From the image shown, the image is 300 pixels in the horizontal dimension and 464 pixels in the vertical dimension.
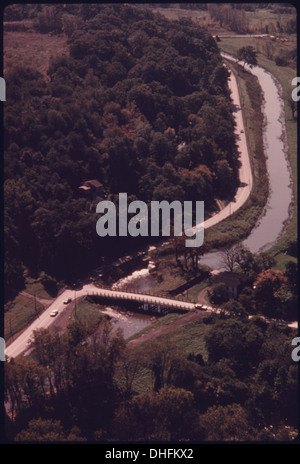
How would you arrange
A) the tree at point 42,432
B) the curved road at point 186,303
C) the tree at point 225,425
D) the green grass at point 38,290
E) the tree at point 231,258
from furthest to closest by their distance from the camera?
the tree at point 231,258, the green grass at point 38,290, the curved road at point 186,303, the tree at point 225,425, the tree at point 42,432

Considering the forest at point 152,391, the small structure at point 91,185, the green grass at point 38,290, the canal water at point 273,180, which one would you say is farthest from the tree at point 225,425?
the small structure at point 91,185

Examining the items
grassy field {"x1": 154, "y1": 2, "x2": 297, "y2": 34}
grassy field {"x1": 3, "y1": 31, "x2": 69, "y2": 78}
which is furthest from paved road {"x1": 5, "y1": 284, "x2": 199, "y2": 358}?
grassy field {"x1": 154, "y1": 2, "x2": 297, "y2": 34}

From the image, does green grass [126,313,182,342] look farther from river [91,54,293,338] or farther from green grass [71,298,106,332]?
green grass [71,298,106,332]

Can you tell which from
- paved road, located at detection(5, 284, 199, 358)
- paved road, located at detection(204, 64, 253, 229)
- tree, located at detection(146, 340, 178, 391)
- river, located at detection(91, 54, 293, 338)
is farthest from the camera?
paved road, located at detection(204, 64, 253, 229)

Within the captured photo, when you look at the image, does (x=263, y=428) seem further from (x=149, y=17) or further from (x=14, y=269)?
(x=149, y=17)

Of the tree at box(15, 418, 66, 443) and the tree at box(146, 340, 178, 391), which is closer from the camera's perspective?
the tree at box(15, 418, 66, 443)

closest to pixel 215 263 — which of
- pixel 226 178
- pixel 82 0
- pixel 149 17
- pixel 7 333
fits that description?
pixel 226 178

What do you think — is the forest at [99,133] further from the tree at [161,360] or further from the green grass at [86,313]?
the tree at [161,360]

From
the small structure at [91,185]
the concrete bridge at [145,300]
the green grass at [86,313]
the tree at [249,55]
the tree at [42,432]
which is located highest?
the tree at [249,55]
